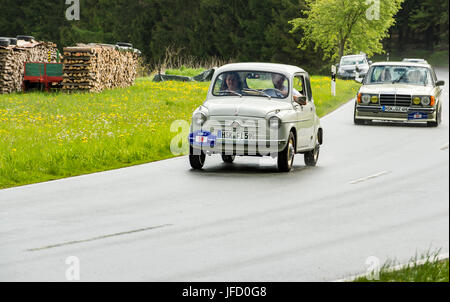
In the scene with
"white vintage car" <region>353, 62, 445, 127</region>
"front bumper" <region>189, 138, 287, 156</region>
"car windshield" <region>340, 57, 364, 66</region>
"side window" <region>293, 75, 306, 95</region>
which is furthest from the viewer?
"car windshield" <region>340, 57, 364, 66</region>

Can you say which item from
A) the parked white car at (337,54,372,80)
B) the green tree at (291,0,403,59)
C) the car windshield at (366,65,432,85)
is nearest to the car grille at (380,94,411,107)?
the car windshield at (366,65,432,85)

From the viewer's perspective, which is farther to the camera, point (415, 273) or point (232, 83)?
point (232, 83)

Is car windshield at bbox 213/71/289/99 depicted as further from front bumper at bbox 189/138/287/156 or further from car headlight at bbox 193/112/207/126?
front bumper at bbox 189/138/287/156

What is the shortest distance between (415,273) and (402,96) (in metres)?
17.7

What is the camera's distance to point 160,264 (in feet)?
26.3

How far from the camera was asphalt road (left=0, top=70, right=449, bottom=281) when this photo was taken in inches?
315

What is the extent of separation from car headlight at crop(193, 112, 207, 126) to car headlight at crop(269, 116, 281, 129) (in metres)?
1.12

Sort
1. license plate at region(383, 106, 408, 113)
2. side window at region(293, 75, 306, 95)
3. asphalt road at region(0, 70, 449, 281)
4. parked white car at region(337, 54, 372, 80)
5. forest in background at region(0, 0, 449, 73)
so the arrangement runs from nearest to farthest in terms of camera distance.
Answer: asphalt road at region(0, 70, 449, 281) → side window at region(293, 75, 306, 95) → license plate at region(383, 106, 408, 113) → parked white car at region(337, 54, 372, 80) → forest in background at region(0, 0, 449, 73)

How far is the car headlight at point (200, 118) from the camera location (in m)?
14.9

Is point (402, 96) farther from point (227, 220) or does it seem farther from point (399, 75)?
point (227, 220)

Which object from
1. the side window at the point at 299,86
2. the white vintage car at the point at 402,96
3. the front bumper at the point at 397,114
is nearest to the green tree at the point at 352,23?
the white vintage car at the point at 402,96

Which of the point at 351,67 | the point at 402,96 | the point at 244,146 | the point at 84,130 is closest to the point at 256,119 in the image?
the point at 244,146

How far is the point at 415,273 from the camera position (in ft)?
22.9
